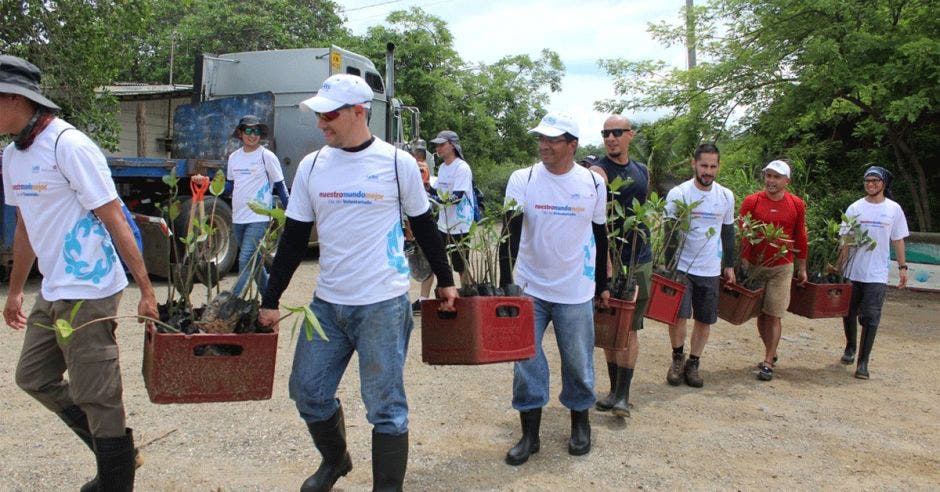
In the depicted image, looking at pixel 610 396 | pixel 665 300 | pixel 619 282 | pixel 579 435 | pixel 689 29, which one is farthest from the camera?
pixel 689 29

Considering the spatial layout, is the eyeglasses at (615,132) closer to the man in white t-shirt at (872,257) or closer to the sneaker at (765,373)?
the sneaker at (765,373)

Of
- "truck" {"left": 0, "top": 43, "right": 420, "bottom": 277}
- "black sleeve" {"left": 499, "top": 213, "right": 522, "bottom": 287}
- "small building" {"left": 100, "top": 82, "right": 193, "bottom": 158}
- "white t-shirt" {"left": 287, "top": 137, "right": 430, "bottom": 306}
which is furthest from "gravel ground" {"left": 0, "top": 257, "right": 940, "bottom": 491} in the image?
"small building" {"left": 100, "top": 82, "right": 193, "bottom": 158}

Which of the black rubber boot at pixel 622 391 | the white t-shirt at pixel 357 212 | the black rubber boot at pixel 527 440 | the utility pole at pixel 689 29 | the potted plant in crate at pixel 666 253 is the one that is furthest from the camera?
the utility pole at pixel 689 29

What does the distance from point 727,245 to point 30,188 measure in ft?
15.1

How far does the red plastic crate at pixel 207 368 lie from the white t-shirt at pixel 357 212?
39 cm

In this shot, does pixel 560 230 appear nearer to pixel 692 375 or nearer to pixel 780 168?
pixel 692 375

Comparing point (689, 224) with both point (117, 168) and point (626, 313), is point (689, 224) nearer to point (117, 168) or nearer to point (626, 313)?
point (626, 313)

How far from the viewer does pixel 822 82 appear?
33.6ft

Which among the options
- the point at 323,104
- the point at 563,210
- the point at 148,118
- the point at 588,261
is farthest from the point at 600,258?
the point at 148,118

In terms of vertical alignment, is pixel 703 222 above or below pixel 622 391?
above

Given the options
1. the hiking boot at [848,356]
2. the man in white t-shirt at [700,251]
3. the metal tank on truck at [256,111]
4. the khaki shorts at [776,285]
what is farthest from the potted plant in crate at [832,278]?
the metal tank on truck at [256,111]

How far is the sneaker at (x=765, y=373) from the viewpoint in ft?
19.3

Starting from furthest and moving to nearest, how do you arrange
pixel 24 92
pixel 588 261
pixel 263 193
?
pixel 263 193 → pixel 588 261 → pixel 24 92

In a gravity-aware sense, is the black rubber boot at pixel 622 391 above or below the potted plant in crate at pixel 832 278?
below
